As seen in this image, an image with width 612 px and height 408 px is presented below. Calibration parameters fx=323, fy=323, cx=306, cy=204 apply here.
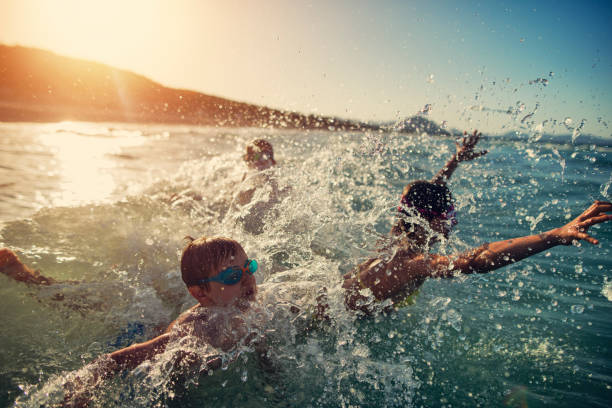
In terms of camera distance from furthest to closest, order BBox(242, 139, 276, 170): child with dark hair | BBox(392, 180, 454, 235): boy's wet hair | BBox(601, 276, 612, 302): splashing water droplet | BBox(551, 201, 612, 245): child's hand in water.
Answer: BBox(242, 139, 276, 170): child with dark hair
BBox(601, 276, 612, 302): splashing water droplet
BBox(392, 180, 454, 235): boy's wet hair
BBox(551, 201, 612, 245): child's hand in water

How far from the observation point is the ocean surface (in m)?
2.66

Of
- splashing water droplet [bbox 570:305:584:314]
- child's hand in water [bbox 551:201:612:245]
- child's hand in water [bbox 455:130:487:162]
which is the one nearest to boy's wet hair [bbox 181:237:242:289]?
child's hand in water [bbox 551:201:612:245]

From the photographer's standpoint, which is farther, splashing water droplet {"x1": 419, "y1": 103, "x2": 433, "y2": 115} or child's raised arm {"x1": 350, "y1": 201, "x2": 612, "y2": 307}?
splashing water droplet {"x1": 419, "y1": 103, "x2": 433, "y2": 115}

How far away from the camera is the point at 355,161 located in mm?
13078

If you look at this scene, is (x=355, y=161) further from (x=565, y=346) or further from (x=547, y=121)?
(x=565, y=346)

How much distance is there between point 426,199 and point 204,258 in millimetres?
2161

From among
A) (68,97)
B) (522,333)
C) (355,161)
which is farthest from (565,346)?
(68,97)

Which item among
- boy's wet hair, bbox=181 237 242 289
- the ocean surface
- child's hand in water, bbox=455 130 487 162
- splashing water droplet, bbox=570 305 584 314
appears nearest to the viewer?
boy's wet hair, bbox=181 237 242 289

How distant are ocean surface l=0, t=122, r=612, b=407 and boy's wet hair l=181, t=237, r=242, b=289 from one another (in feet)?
2.27

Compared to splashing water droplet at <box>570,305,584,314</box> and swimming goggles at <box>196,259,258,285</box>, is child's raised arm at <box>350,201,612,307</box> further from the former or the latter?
splashing water droplet at <box>570,305,584,314</box>

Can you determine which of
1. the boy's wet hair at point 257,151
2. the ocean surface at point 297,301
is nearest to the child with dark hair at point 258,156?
the boy's wet hair at point 257,151

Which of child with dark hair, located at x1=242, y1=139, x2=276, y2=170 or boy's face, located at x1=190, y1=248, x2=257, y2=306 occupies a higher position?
child with dark hair, located at x1=242, y1=139, x2=276, y2=170

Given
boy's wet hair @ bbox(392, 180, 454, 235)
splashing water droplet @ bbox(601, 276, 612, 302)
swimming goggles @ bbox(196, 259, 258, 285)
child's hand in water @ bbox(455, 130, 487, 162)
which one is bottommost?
splashing water droplet @ bbox(601, 276, 612, 302)

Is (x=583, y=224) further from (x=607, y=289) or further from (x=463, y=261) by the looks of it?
(x=607, y=289)
